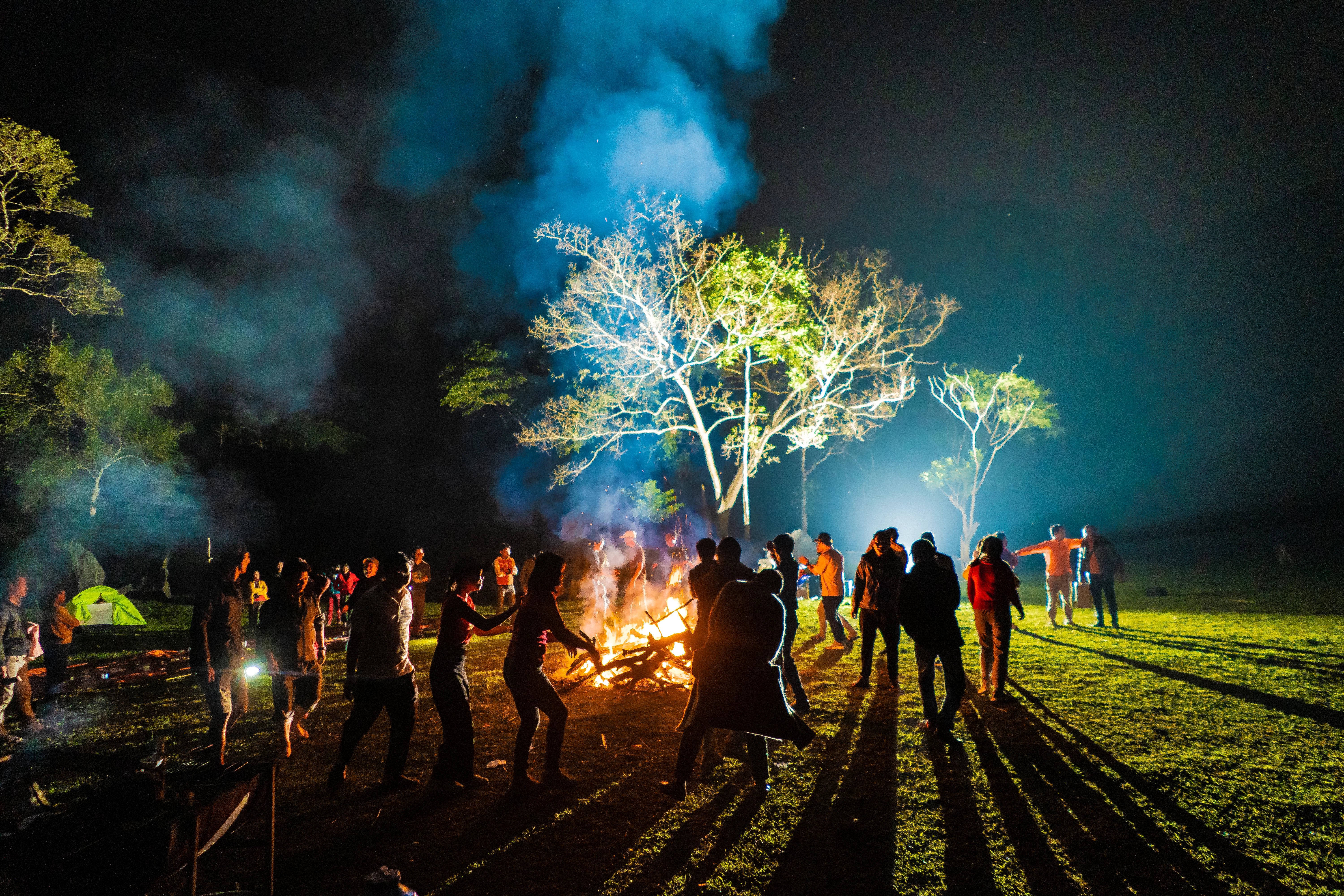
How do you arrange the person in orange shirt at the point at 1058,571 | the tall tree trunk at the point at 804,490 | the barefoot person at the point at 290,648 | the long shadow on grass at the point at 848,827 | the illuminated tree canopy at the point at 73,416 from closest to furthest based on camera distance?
the long shadow on grass at the point at 848,827 < the barefoot person at the point at 290,648 < the person in orange shirt at the point at 1058,571 < the illuminated tree canopy at the point at 73,416 < the tall tree trunk at the point at 804,490

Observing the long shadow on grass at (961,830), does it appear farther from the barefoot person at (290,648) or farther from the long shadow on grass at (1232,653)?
the long shadow on grass at (1232,653)

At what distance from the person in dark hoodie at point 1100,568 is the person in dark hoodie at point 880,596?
20.1 ft

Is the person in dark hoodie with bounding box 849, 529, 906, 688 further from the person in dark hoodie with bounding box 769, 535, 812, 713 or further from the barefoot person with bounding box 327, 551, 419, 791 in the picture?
the barefoot person with bounding box 327, 551, 419, 791

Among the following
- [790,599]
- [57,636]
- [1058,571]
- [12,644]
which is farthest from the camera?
[1058,571]

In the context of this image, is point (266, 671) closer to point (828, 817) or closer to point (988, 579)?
point (828, 817)

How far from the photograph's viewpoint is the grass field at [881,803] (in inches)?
136

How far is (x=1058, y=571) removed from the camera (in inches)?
470

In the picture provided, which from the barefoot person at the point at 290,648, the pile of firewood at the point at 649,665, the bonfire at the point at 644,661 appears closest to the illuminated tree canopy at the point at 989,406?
the bonfire at the point at 644,661

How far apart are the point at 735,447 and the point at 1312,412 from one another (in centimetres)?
5312

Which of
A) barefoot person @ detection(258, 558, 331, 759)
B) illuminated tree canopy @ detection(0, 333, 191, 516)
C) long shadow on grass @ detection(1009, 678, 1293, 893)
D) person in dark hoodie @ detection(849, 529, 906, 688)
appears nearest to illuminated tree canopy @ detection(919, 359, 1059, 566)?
person in dark hoodie @ detection(849, 529, 906, 688)

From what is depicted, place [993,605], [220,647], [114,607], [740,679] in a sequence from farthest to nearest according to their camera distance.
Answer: [114,607]
[993,605]
[220,647]
[740,679]

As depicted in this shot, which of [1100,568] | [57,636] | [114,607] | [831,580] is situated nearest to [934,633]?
[831,580]

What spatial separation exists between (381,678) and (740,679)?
109 inches

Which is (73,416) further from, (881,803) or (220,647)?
(881,803)
